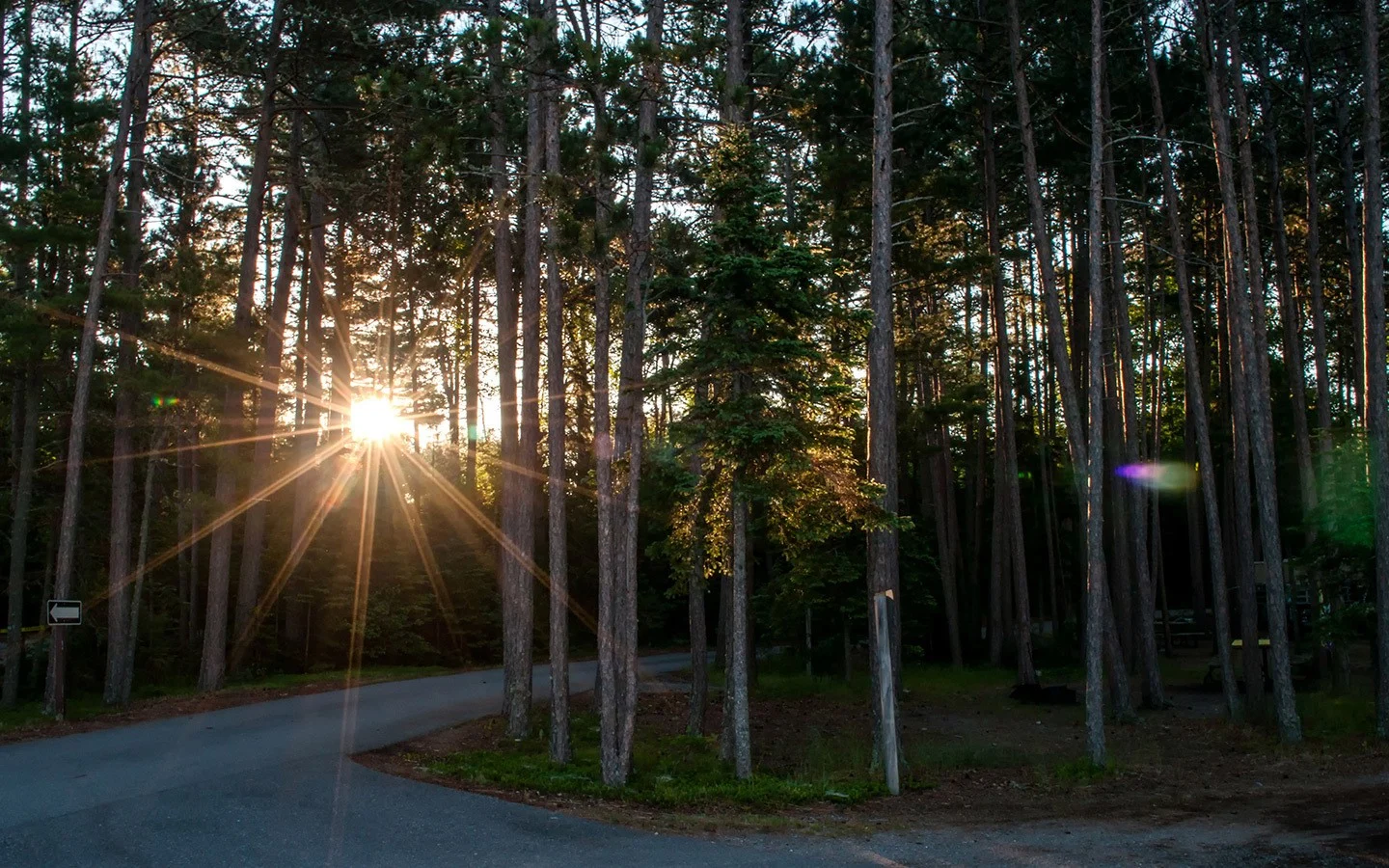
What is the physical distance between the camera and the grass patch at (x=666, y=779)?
12188mm

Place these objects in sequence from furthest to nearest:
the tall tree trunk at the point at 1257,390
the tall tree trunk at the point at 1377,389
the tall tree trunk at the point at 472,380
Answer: the tall tree trunk at the point at 472,380 < the tall tree trunk at the point at 1257,390 < the tall tree trunk at the point at 1377,389

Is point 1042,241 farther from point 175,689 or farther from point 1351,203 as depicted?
point 175,689

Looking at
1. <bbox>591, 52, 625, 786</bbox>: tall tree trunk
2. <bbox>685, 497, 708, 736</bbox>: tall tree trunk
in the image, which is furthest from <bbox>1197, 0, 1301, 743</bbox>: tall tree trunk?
<bbox>591, 52, 625, 786</bbox>: tall tree trunk

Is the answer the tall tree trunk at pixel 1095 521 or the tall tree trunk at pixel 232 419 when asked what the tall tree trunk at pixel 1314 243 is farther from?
the tall tree trunk at pixel 232 419

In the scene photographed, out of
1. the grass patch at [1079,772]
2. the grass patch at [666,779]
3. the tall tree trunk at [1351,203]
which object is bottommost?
the grass patch at [1079,772]

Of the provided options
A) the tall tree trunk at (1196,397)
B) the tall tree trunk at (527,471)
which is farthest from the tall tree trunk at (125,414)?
the tall tree trunk at (1196,397)

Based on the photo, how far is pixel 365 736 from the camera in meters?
15.9

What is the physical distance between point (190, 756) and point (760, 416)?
821cm

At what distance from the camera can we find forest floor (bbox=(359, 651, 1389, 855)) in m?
11.3

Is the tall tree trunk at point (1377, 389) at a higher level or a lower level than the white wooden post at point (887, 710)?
higher

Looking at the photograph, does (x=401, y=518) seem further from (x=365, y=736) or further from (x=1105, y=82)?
(x=1105, y=82)

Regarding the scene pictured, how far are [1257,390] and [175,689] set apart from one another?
2184 cm

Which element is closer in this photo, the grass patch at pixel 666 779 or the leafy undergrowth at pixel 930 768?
the leafy undergrowth at pixel 930 768

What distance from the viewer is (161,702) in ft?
66.5
